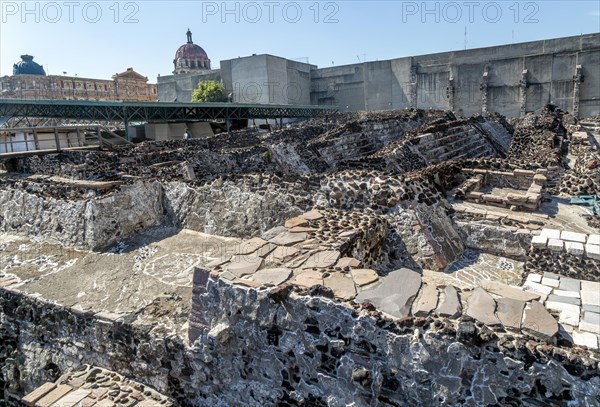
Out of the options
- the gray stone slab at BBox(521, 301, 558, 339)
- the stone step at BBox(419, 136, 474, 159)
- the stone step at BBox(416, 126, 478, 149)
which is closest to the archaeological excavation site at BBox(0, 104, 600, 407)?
the gray stone slab at BBox(521, 301, 558, 339)

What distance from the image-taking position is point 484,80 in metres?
34.2

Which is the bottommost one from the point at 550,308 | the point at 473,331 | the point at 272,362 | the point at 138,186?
the point at 272,362

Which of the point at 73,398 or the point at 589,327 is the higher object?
the point at 589,327

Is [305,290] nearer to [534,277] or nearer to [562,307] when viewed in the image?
[562,307]

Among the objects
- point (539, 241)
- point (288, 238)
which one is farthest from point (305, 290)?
point (539, 241)

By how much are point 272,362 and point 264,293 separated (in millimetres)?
590

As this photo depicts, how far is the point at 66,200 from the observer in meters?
6.64

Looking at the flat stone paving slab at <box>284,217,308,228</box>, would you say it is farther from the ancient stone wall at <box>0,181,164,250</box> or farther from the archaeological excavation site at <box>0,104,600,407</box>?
the ancient stone wall at <box>0,181,164,250</box>

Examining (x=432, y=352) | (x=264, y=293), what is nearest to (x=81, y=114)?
(x=264, y=293)

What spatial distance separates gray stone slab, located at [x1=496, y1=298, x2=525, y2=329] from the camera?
282cm

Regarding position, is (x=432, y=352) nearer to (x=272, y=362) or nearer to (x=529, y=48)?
(x=272, y=362)

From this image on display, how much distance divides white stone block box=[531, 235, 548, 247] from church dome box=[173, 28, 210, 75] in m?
54.1

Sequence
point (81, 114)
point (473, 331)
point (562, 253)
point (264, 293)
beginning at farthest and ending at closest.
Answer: point (81, 114) < point (562, 253) < point (264, 293) < point (473, 331)

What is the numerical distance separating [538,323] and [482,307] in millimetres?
360
